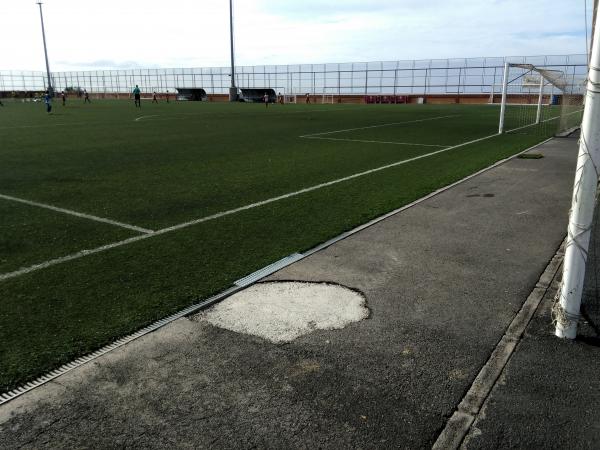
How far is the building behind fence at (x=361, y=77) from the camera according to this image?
66938 mm

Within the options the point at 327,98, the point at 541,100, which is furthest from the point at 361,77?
the point at 541,100

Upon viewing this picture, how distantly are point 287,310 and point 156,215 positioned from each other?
358 cm

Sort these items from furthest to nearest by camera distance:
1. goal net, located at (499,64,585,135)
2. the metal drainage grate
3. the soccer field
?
1. goal net, located at (499,64,585,135)
2. the metal drainage grate
3. the soccer field

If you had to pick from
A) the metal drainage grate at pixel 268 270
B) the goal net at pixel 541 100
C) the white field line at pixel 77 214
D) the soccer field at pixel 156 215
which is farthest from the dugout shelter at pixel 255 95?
the metal drainage grate at pixel 268 270

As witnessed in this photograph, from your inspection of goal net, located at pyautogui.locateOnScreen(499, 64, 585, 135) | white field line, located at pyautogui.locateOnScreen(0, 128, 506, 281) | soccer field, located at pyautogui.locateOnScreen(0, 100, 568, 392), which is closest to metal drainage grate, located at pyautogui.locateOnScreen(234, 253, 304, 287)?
soccer field, located at pyautogui.locateOnScreen(0, 100, 568, 392)

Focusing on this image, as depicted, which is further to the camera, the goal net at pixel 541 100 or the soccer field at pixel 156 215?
the goal net at pixel 541 100

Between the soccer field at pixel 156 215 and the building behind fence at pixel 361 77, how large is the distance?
51.3m

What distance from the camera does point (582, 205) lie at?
367 cm

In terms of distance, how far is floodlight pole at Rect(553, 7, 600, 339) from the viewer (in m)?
3.43

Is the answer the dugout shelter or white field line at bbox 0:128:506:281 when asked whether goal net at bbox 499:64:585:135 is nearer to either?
white field line at bbox 0:128:506:281

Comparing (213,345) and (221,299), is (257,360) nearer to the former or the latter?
(213,345)

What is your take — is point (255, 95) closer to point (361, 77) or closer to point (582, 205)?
point (361, 77)

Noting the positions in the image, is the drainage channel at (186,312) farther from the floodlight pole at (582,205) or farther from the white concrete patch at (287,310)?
the floodlight pole at (582,205)

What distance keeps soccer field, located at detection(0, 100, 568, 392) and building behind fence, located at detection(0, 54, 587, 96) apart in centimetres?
5135
